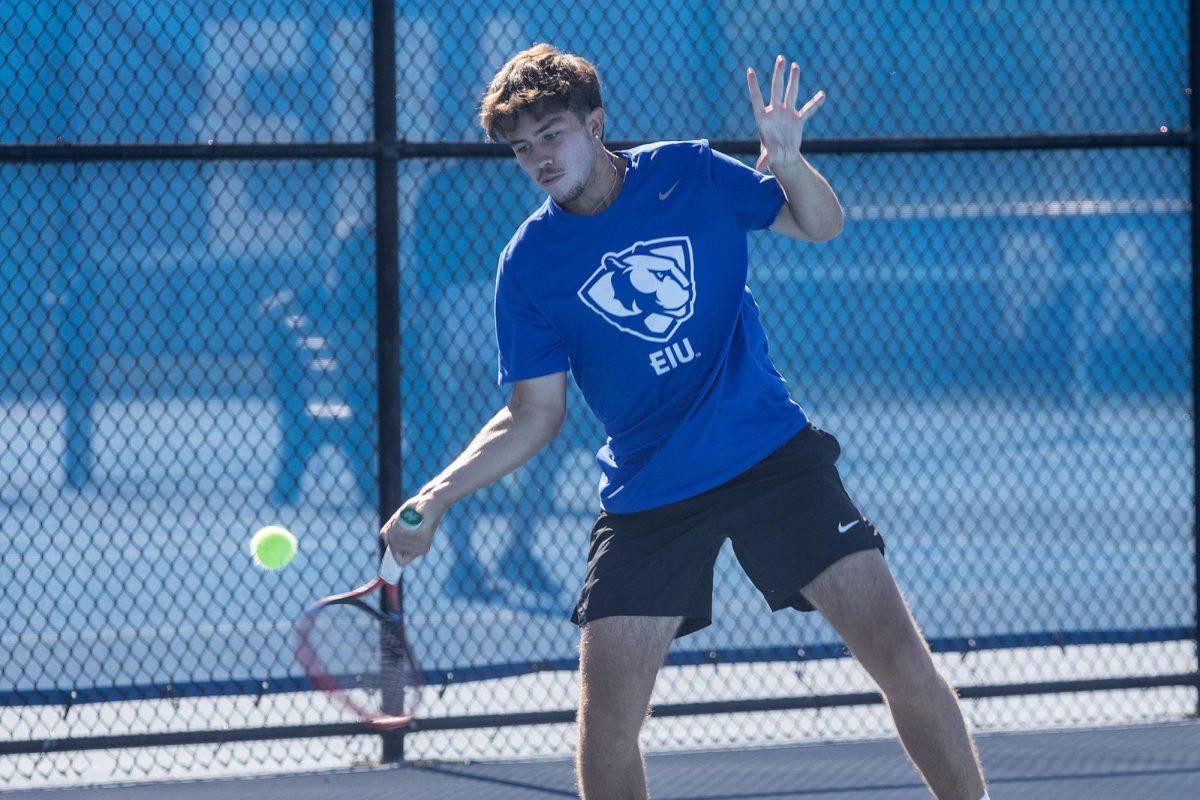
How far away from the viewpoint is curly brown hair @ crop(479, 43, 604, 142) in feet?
9.31

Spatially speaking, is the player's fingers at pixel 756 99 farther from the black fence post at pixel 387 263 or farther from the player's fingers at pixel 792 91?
the black fence post at pixel 387 263

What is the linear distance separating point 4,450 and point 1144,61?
12.4 feet

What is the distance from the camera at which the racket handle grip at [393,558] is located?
271 cm

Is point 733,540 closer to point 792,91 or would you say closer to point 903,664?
point 903,664

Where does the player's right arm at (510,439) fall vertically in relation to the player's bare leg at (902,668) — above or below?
above

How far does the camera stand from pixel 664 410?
3.02 meters

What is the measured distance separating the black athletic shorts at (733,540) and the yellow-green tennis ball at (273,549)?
1057 mm

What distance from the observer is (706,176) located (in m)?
3.04

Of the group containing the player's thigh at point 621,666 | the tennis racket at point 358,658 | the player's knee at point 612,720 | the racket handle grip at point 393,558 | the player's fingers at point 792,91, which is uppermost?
the player's fingers at point 792,91

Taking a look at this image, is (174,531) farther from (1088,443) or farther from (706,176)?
(1088,443)

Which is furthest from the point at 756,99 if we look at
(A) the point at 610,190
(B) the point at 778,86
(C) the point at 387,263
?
(C) the point at 387,263

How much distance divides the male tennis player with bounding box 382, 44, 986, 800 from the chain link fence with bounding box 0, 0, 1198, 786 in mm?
1733

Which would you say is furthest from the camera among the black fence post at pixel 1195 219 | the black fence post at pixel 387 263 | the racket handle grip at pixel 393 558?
the black fence post at pixel 1195 219

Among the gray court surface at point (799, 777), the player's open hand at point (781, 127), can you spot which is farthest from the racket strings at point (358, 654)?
the player's open hand at point (781, 127)
